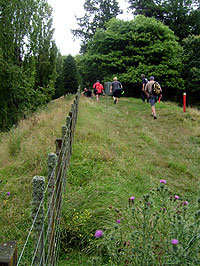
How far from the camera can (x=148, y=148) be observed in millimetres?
7746

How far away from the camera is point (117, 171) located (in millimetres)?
5273

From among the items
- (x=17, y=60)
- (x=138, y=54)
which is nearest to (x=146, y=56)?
(x=138, y=54)

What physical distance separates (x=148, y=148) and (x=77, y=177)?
11.4 feet

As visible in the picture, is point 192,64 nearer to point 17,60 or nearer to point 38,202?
point 17,60

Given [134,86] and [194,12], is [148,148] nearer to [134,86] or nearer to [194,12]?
[134,86]

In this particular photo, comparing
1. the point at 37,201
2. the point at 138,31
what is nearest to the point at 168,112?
the point at 37,201

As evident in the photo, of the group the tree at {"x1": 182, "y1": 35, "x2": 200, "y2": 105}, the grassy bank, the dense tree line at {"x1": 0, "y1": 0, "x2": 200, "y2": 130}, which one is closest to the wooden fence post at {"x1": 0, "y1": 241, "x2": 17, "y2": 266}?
the grassy bank

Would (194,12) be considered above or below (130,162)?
above

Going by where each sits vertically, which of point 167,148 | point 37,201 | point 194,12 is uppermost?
point 194,12

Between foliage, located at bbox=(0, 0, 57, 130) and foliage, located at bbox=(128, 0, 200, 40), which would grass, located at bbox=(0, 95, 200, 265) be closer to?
foliage, located at bbox=(0, 0, 57, 130)

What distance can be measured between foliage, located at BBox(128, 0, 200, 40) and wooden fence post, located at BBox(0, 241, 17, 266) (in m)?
35.5

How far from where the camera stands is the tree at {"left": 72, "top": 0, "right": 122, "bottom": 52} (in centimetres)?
3909

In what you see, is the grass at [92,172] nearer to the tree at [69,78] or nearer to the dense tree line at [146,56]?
the dense tree line at [146,56]

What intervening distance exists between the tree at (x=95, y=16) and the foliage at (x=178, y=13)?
246 inches
